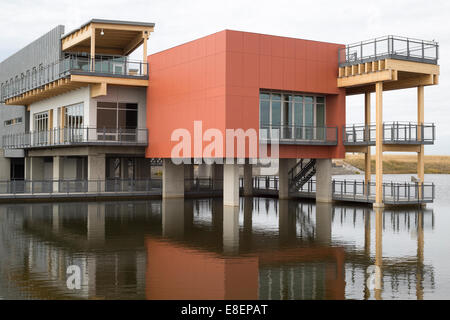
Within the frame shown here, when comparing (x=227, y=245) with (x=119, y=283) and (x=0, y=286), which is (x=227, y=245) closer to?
(x=119, y=283)

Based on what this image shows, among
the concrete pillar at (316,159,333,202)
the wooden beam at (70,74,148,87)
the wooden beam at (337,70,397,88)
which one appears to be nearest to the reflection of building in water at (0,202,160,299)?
the wooden beam at (70,74,148,87)

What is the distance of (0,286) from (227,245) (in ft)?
24.9

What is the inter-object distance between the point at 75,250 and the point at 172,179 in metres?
22.3

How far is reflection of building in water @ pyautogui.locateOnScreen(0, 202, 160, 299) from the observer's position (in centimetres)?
1170

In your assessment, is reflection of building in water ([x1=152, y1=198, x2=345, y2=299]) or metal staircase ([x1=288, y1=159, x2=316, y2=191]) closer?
reflection of building in water ([x1=152, y1=198, x2=345, y2=299])

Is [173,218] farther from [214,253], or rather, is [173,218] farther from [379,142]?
[379,142]

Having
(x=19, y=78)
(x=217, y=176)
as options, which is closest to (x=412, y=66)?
(x=217, y=176)

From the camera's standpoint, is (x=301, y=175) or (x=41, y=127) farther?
(x=41, y=127)

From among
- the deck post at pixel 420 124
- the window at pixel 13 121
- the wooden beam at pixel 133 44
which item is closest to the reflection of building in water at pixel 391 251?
the deck post at pixel 420 124

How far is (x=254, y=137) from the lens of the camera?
31125 millimetres

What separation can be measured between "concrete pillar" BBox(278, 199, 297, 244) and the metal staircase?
5.74 m

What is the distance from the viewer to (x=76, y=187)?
35750mm

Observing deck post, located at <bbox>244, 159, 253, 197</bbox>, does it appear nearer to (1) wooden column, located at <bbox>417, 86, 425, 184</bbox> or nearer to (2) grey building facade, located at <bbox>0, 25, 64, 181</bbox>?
(1) wooden column, located at <bbox>417, 86, 425, 184</bbox>
